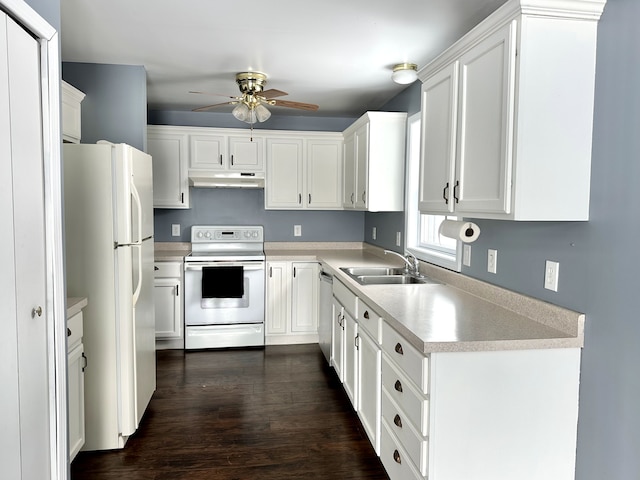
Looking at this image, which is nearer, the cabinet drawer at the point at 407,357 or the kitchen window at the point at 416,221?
the cabinet drawer at the point at 407,357

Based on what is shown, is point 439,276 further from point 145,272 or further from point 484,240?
point 145,272

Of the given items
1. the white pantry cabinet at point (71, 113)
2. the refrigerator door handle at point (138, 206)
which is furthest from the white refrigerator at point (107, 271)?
the white pantry cabinet at point (71, 113)

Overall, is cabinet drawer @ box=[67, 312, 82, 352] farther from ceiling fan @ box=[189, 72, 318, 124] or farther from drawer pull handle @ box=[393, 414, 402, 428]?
ceiling fan @ box=[189, 72, 318, 124]

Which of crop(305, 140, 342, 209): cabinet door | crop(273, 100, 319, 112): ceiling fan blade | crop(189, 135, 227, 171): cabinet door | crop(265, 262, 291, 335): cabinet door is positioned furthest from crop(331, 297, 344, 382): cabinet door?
crop(189, 135, 227, 171): cabinet door

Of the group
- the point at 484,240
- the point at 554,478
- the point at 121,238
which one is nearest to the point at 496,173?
the point at 484,240

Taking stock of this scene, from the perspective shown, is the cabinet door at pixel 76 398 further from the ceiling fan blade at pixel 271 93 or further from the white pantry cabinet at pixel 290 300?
the white pantry cabinet at pixel 290 300

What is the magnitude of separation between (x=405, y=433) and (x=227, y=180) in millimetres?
3117

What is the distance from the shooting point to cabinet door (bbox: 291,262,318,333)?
430 centimetres

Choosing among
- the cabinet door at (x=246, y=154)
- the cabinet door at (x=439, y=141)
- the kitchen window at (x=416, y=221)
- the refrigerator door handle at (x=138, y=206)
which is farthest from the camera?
the cabinet door at (x=246, y=154)

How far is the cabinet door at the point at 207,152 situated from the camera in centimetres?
432

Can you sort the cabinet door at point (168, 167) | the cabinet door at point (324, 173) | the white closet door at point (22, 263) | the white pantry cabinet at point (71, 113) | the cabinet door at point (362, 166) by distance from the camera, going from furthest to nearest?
the cabinet door at point (324, 173) → the cabinet door at point (168, 167) → the cabinet door at point (362, 166) → the white pantry cabinet at point (71, 113) → the white closet door at point (22, 263)

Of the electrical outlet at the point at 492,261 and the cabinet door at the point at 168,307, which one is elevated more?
the electrical outlet at the point at 492,261

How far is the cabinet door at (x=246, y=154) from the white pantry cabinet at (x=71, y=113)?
5.28 feet

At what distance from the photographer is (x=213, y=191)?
15.3ft
